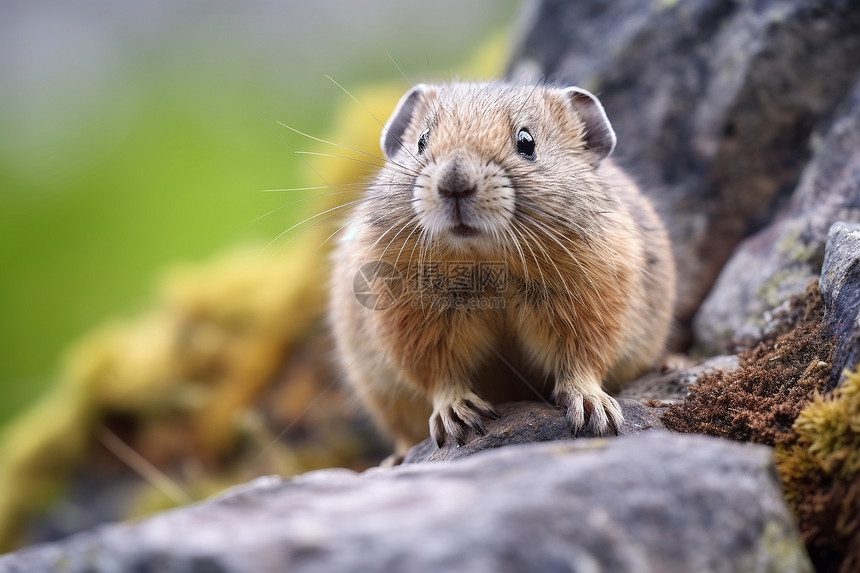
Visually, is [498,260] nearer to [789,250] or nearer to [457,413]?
[457,413]

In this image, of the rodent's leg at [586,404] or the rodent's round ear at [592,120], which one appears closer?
the rodent's leg at [586,404]

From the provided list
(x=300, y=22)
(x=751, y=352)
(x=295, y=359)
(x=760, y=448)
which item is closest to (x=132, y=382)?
(x=295, y=359)

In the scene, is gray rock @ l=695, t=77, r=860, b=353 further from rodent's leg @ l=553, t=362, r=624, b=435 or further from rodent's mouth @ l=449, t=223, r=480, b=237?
rodent's mouth @ l=449, t=223, r=480, b=237

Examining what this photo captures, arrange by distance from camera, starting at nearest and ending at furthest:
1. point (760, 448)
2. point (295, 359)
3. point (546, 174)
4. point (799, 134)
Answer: point (760, 448) < point (546, 174) < point (799, 134) < point (295, 359)

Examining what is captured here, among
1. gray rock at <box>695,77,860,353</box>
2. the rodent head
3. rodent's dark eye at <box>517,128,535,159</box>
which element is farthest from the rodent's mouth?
gray rock at <box>695,77,860,353</box>

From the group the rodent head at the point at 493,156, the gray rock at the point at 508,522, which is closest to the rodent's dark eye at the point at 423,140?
the rodent head at the point at 493,156

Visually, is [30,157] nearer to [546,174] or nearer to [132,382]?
[132,382]

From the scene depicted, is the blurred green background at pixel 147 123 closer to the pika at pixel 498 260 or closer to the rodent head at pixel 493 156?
the rodent head at pixel 493 156
